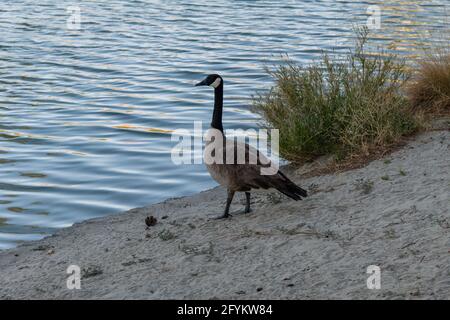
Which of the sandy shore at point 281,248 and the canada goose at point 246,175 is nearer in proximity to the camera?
the sandy shore at point 281,248

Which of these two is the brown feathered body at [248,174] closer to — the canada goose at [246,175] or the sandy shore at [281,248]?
the canada goose at [246,175]

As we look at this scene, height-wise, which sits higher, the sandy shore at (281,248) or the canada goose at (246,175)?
the canada goose at (246,175)

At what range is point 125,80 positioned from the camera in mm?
18641

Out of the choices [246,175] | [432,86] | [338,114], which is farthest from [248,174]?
[432,86]

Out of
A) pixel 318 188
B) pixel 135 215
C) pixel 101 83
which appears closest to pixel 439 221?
pixel 318 188

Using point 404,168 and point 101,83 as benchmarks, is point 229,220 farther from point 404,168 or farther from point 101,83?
point 101,83

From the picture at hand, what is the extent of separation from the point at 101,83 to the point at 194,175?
23.3 feet

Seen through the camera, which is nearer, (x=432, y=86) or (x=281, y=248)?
(x=281, y=248)

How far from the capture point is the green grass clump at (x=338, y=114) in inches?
395

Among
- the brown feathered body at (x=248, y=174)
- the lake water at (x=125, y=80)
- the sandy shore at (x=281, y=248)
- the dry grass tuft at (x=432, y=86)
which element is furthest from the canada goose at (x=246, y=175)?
the dry grass tuft at (x=432, y=86)

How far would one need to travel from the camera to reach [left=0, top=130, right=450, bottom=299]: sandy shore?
6254mm

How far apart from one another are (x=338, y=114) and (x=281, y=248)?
11.9ft

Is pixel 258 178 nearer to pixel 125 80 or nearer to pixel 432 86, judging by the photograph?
A: pixel 432 86

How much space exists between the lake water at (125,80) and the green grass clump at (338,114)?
5.17 ft
